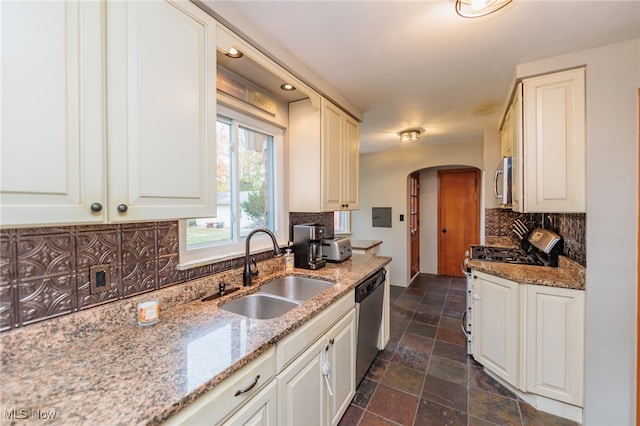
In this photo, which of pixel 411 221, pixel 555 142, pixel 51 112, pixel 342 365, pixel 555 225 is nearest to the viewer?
pixel 51 112

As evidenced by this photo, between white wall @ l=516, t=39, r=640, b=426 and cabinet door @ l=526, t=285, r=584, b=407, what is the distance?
1.8 inches

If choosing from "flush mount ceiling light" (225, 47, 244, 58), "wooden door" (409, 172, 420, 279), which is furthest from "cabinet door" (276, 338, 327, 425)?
"wooden door" (409, 172, 420, 279)

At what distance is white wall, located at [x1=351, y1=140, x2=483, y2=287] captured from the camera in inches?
163

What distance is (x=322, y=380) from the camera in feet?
4.65

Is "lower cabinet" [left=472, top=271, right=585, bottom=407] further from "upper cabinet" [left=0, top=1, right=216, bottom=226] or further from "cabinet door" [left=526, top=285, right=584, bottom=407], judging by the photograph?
"upper cabinet" [left=0, top=1, right=216, bottom=226]

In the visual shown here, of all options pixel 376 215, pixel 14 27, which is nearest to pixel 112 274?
pixel 14 27

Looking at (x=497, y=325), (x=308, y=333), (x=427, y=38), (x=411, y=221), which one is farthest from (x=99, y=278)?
(x=411, y=221)

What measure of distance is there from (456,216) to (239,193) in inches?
174

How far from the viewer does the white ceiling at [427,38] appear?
130 centimetres

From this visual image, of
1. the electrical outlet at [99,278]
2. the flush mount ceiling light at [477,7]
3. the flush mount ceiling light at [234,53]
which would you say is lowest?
the electrical outlet at [99,278]

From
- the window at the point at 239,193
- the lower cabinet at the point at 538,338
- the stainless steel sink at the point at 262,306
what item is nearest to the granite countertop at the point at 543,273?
the lower cabinet at the point at 538,338

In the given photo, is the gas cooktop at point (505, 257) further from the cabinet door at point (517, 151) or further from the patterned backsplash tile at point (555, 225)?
the cabinet door at point (517, 151)

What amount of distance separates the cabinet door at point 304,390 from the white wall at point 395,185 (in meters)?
3.41

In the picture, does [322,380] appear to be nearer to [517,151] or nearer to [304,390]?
[304,390]
